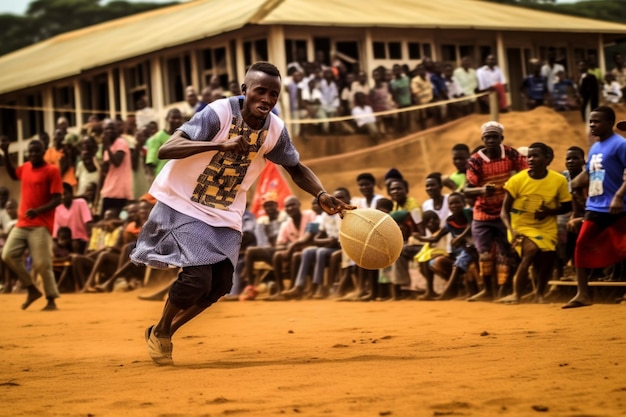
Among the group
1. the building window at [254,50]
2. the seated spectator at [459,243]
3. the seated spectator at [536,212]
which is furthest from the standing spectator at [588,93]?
the building window at [254,50]

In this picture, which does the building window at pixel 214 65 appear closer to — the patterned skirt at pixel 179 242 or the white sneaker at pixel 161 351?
the patterned skirt at pixel 179 242

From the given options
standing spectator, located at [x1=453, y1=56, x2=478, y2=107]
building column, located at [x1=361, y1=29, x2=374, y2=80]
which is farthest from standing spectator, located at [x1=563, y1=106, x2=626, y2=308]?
building column, located at [x1=361, y1=29, x2=374, y2=80]

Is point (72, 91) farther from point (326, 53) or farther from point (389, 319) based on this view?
point (389, 319)

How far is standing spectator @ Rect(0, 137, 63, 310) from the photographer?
12672 mm

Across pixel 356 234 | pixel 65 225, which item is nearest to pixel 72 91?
pixel 65 225

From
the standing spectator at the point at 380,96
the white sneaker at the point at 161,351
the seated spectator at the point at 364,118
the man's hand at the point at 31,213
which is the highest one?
the standing spectator at the point at 380,96

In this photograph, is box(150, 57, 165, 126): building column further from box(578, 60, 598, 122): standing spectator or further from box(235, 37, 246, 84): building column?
box(578, 60, 598, 122): standing spectator

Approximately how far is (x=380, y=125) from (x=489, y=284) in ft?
23.8

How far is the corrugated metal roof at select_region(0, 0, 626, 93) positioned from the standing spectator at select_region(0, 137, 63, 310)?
1127cm

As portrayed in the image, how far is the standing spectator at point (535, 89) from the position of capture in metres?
20.8

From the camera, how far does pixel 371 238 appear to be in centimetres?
773

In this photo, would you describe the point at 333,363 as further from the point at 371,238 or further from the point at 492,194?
the point at 492,194

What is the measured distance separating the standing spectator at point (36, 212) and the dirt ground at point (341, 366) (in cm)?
177

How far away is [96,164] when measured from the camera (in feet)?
63.2
